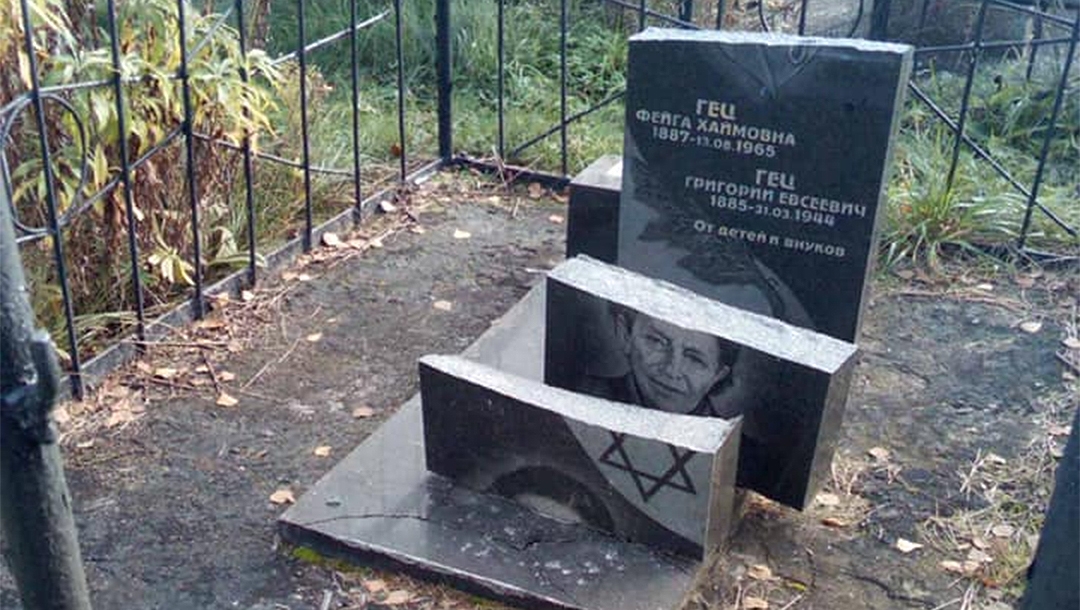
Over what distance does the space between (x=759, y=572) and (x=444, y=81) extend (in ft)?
10.8

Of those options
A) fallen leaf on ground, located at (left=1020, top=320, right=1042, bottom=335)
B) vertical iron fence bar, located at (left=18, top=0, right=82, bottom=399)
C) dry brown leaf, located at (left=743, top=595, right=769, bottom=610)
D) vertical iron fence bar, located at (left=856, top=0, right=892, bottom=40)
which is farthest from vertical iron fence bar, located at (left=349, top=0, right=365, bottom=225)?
dry brown leaf, located at (left=743, top=595, right=769, bottom=610)

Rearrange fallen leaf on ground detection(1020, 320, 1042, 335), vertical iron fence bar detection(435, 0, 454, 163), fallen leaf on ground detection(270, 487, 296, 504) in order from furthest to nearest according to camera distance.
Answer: vertical iron fence bar detection(435, 0, 454, 163), fallen leaf on ground detection(1020, 320, 1042, 335), fallen leaf on ground detection(270, 487, 296, 504)

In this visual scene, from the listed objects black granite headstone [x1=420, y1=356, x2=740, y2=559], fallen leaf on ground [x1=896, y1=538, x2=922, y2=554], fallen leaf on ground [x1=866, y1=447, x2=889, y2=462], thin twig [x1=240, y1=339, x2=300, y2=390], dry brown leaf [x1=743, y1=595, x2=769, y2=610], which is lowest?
thin twig [x1=240, y1=339, x2=300, y2=390]

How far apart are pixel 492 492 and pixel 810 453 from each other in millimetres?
812

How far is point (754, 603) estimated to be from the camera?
2.96m

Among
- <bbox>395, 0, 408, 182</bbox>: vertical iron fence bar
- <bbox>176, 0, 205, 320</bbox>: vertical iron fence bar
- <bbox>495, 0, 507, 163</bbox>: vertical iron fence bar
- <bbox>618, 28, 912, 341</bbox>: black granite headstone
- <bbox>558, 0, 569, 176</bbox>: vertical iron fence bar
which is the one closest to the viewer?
<bbox>618, 28, 912, 341</bbox>: black granite headstone

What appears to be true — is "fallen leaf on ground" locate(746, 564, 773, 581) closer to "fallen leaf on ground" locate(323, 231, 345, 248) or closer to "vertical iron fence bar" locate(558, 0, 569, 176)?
"fallen leaf on ground" locate(323, 231, 345, 248)

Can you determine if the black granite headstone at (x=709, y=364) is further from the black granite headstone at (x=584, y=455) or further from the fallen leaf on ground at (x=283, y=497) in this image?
the fallen leaf on ground at (x=283, y=497)

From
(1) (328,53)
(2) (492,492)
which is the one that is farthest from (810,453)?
(1) (328,53)

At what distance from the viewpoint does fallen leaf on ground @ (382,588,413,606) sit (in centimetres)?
295

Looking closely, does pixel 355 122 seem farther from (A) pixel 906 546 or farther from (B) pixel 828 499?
(A) pixel 906 546

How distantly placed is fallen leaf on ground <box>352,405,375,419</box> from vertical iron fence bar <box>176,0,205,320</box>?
81 cm

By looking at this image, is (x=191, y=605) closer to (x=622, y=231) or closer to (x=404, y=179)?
(x=622, y=231)

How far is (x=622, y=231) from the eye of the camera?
3.98 metres
